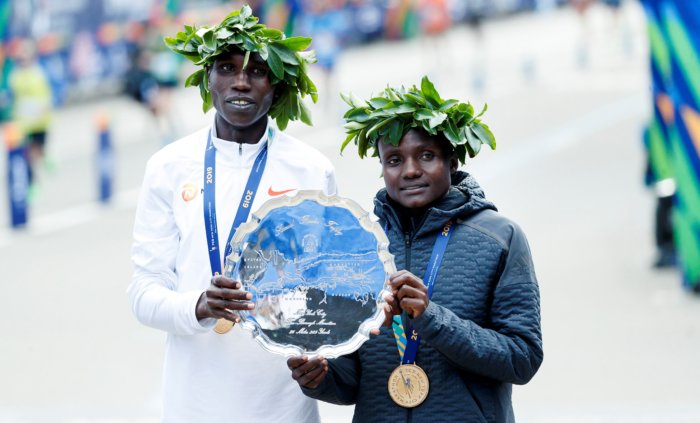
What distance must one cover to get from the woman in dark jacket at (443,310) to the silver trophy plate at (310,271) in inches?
4.2

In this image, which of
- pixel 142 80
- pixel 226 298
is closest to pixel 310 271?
pixel 226 298

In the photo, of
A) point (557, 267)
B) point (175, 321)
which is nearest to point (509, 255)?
point (175, 321)

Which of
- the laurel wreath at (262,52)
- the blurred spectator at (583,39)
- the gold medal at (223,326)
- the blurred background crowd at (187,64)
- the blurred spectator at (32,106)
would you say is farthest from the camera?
the blurred spectator at (583,39)

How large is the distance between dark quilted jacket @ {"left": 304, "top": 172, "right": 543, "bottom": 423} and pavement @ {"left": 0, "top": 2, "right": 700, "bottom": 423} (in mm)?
4464

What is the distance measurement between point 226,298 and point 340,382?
0.49 metres

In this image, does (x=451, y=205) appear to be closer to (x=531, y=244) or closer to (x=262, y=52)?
(x=262, y=52)

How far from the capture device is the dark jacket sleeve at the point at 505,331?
162 inches

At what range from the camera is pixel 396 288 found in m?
4.02

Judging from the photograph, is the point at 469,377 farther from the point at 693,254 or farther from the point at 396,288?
the point at 693,254

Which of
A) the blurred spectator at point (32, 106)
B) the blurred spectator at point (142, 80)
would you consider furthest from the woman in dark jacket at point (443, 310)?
the blurred spectator at point (142, 80)

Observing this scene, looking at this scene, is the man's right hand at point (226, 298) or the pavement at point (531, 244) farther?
the pavement at point (531, 244)

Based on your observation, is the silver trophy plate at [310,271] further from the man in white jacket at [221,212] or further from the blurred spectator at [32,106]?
the blurred spectator at [32,106]

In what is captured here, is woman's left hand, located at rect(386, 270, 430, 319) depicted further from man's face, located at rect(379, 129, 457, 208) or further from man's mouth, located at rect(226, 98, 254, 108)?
man's mouth, located at rect(226, 98, 254, 108)

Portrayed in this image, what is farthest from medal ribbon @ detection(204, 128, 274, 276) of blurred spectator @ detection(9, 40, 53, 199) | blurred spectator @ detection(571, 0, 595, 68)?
blurred spectator @ detection(571, 0, 595, 68)
